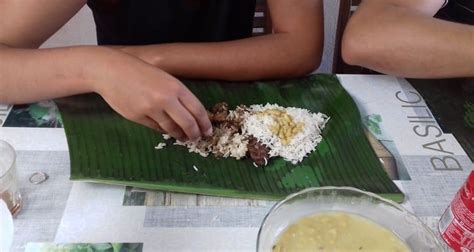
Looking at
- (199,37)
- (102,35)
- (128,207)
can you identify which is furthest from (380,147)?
(102,35)

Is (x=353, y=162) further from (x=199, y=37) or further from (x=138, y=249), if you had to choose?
(x=199, y=37)

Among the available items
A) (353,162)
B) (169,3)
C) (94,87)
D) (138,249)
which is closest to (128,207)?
(138,249)

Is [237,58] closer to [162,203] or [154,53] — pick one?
[154,53]

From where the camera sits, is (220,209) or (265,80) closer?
(220,209)

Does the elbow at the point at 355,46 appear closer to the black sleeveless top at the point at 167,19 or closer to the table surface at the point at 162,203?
the table surface at the point at 162,203

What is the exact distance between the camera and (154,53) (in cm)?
92

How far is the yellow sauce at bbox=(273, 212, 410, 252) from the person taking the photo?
513 mm

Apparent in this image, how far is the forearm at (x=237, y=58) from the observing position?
36.3 inches

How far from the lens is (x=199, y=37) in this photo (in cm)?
120

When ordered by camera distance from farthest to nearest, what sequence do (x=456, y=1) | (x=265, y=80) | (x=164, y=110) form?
(x=456, y=1), (x=265, y=80), (x=164, y=110)

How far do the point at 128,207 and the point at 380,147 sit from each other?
0.44 meters

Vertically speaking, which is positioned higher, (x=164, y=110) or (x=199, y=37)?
(x=164, y=110)

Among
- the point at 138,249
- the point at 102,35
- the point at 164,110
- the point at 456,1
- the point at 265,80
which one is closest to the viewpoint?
the point at 138,249

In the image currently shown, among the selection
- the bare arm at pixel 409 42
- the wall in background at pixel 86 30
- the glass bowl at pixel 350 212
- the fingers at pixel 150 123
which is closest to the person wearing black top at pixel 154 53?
the fingers at pixel 150 123
